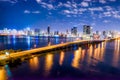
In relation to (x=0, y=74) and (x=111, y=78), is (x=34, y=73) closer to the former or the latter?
(x=0, y=74)

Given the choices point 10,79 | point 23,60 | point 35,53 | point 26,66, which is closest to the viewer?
point 10,79

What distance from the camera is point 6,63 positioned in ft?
137

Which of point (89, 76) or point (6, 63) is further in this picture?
point (6, 63)

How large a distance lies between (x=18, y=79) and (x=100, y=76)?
46.2ft

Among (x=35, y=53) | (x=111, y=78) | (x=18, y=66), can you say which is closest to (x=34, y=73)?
(x=18, y=66)

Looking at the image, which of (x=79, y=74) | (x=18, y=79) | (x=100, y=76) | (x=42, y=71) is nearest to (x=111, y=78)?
(x=100, y=76)

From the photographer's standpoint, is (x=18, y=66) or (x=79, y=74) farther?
(x=18, y=66)

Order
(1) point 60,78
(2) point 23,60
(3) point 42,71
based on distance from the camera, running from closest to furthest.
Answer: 1. (1) point 60,78
2. (3) point 42,71
3. (2) point 23,60

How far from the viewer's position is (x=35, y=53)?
62938 mm

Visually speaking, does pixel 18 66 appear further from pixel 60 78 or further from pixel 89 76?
pixel 89 76

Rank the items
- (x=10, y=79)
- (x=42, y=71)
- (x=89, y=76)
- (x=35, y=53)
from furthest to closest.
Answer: (x=35, y=53), (x=42, y=71), (x=89, y=76), (x=10, y=79)

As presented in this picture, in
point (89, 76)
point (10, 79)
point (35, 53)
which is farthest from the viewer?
point (35, 53)

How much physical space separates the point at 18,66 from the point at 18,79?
9.76 meters

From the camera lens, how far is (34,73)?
126 ft
